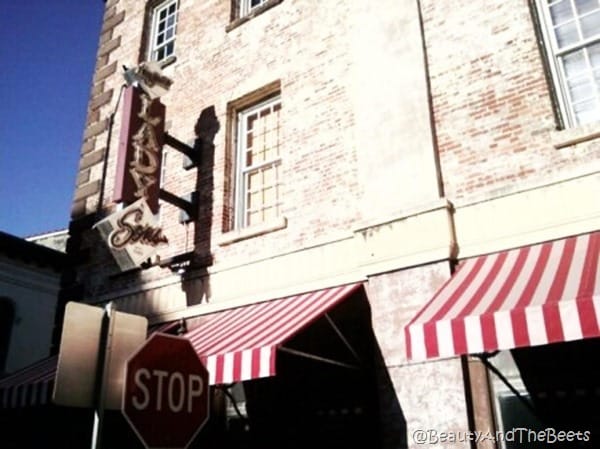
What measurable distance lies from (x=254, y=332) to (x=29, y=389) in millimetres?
3950

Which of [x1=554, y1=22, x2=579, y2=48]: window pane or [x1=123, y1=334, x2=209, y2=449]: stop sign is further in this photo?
[x1=554, y1=22, x2=579, y2=48]: window pane

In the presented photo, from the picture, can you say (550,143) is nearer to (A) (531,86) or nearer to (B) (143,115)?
(A) (531,86)

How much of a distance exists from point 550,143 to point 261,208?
4456 millimetres

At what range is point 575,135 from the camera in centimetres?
603

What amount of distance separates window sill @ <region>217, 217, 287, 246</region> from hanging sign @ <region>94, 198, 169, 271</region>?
3.55 ft

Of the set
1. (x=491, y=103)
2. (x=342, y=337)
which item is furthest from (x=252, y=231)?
(x=491, y=103)

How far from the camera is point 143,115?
30.4ft

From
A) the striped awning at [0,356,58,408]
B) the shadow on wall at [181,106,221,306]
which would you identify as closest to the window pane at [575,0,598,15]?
the shadow on wall at [181,106,221,306]

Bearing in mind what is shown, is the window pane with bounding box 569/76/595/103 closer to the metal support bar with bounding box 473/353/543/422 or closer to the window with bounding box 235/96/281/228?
the metal support bar with bounding box 473/353/543/422

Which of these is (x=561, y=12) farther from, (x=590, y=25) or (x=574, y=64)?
(x=574, y=64)

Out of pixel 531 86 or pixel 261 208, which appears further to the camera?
pixel 261 208

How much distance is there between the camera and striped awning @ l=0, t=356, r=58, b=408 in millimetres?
7828

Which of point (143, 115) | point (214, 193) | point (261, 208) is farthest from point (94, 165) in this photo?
point (261, 208)

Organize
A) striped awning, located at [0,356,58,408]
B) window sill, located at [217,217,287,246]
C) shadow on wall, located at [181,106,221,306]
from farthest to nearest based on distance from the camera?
shadow on wall, located at [181,106,221,306]
window sill, located at [217,217,287,246]
striped awning, located at [0,356,58,408]
